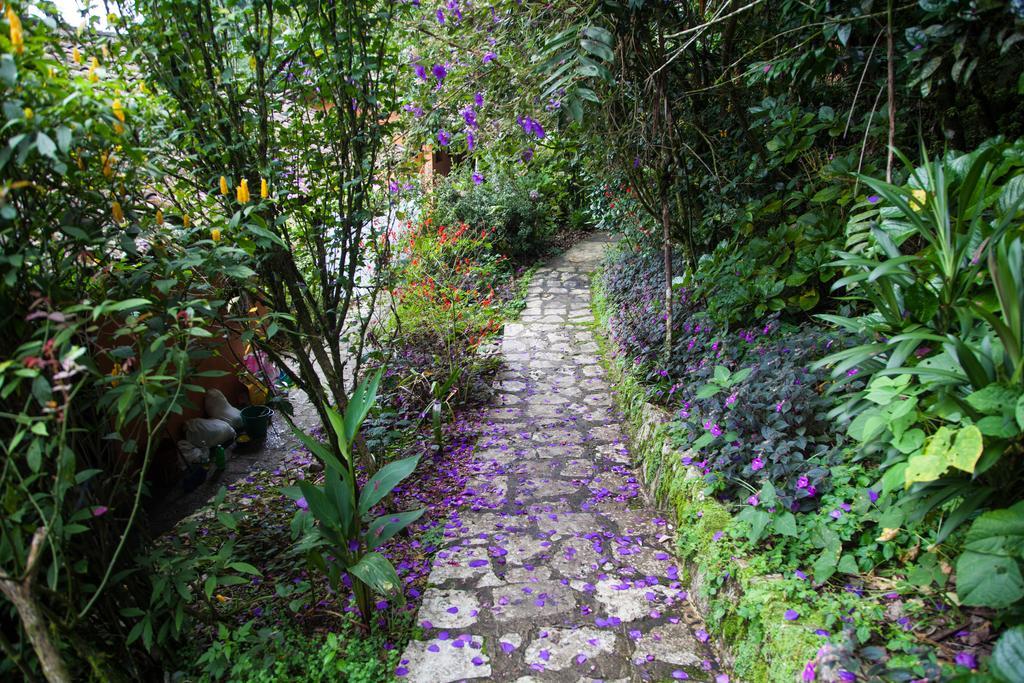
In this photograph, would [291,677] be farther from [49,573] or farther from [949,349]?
[949,349]

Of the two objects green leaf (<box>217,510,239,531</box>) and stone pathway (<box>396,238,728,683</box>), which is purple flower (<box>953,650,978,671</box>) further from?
green leaf (<box>217,510,239,531</box>)

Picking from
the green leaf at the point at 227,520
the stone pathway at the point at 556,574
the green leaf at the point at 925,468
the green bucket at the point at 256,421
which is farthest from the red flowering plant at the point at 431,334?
the green leaf at the point at 925,468

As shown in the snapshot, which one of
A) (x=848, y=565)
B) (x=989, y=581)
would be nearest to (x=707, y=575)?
(x=848, y=565)

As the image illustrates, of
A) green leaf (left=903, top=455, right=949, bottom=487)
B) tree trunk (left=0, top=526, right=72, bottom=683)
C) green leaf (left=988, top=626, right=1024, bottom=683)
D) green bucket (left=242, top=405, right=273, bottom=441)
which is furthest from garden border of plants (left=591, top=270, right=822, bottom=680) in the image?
green bucket (left=242, top=405, right=273, bottom=441)

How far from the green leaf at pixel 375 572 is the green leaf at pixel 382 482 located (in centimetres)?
18

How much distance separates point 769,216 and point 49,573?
359cm

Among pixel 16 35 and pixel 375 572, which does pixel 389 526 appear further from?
pixel 16 35

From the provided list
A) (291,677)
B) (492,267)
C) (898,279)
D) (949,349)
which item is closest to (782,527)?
(949,349)

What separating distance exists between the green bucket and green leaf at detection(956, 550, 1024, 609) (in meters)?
4.35

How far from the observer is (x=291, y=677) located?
183 centimetres

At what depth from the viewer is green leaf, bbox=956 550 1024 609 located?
1.21 metres

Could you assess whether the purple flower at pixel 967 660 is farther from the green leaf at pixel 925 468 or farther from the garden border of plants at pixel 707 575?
the green leaf at pixel 925 468

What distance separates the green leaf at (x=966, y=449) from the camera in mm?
1304

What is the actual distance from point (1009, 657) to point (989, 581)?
0.16 meters
